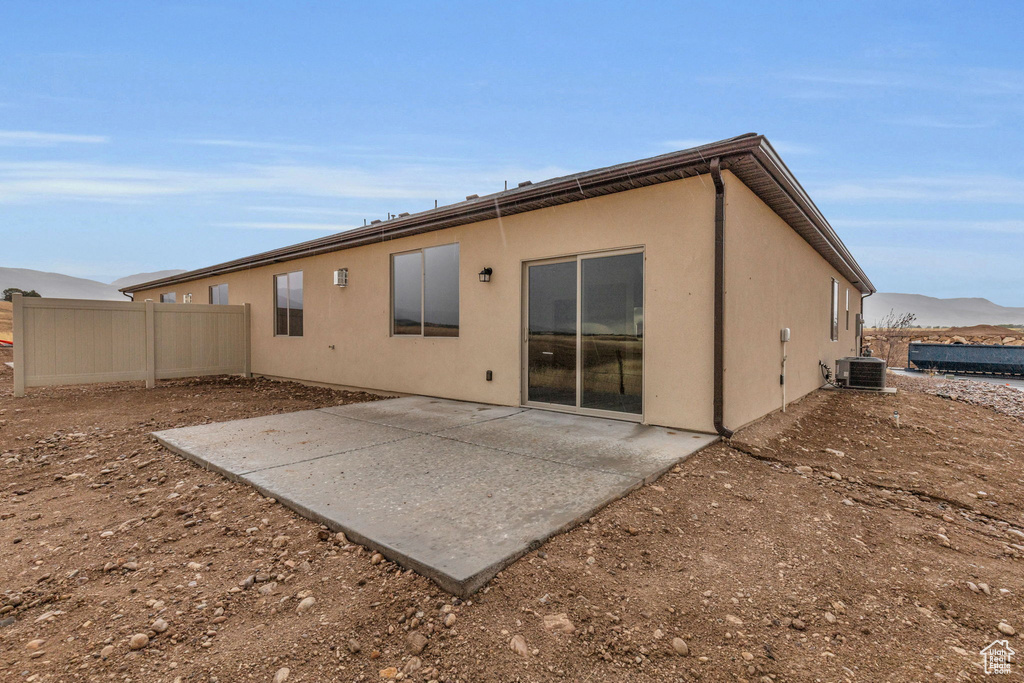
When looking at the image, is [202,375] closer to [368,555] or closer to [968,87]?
[368,555]

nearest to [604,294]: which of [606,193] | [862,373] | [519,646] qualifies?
[606,193]

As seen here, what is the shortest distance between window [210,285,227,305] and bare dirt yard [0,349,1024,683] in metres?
9.12

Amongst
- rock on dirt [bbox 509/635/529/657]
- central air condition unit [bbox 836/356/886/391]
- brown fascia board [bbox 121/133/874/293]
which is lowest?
rock on dirt [bbox 509/635/529/657]

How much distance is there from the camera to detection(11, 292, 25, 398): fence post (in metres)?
7.50

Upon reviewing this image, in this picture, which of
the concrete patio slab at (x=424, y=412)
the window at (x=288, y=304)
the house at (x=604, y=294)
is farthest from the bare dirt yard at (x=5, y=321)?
the concrete patio slab at (x=424, y=412)

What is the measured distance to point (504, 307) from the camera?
6.05 meters

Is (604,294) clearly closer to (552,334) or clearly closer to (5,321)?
(552,334)

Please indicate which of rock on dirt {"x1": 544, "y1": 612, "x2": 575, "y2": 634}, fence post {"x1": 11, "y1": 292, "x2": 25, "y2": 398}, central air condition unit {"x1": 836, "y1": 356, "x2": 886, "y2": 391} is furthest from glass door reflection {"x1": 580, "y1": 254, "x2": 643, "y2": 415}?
fence post {"x1": 11, "y1": 292, "x2": 25, "y2": 398}

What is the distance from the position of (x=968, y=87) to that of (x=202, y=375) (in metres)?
23.0

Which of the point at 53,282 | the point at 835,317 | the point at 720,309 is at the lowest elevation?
the point at 720,309

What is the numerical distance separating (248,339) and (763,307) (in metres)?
10.9

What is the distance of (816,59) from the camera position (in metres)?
9.50

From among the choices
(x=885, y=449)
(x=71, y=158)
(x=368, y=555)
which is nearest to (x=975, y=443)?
(x=885, y=449)

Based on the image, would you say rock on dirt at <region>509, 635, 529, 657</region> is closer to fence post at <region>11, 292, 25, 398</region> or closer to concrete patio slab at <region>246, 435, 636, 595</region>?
concrete patio slab at <region>246, 435, 636, 595</region>
